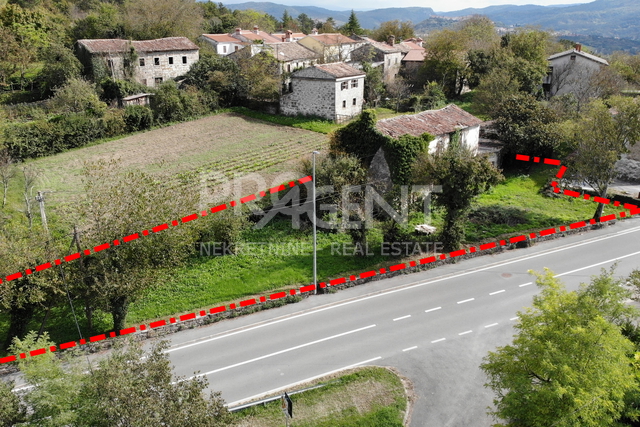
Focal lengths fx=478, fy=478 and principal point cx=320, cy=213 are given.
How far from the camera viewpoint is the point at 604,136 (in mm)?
27125

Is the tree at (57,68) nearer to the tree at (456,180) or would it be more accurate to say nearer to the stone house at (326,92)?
the stone house at (326,92)

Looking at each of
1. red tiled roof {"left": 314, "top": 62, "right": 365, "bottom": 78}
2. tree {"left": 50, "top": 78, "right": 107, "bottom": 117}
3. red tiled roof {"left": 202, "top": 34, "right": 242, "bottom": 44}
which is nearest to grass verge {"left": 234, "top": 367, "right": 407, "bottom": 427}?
red tiled roof {"left": 314, "top": 62, "right": 365, "bottom": 78}

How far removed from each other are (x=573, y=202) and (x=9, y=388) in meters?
32.0

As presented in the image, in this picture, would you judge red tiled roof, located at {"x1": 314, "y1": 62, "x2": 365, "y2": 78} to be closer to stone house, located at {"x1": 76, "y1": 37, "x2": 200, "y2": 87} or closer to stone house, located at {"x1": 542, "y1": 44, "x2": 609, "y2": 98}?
stone house, located at {"x1": 76, "y1": 37, "x2": 200, "y2": 87}

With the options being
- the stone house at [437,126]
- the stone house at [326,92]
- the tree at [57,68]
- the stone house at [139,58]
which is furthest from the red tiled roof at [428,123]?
the tree at [57,68]

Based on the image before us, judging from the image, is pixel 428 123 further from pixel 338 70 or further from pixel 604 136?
pixel 338 70

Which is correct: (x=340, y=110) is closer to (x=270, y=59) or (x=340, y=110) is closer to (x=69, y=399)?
(x=270, y=59)

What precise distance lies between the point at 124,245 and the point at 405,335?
11.4m

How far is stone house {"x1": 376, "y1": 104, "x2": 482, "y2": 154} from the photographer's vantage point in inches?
1144

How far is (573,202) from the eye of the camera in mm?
31750

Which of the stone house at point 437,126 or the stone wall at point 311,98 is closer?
the stone house at point 437,126

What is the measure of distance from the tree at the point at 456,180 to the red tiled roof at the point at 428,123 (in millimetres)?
4854

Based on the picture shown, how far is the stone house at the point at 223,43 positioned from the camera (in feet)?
215

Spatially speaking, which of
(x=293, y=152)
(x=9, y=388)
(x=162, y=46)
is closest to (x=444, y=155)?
(x=293, y=152)
